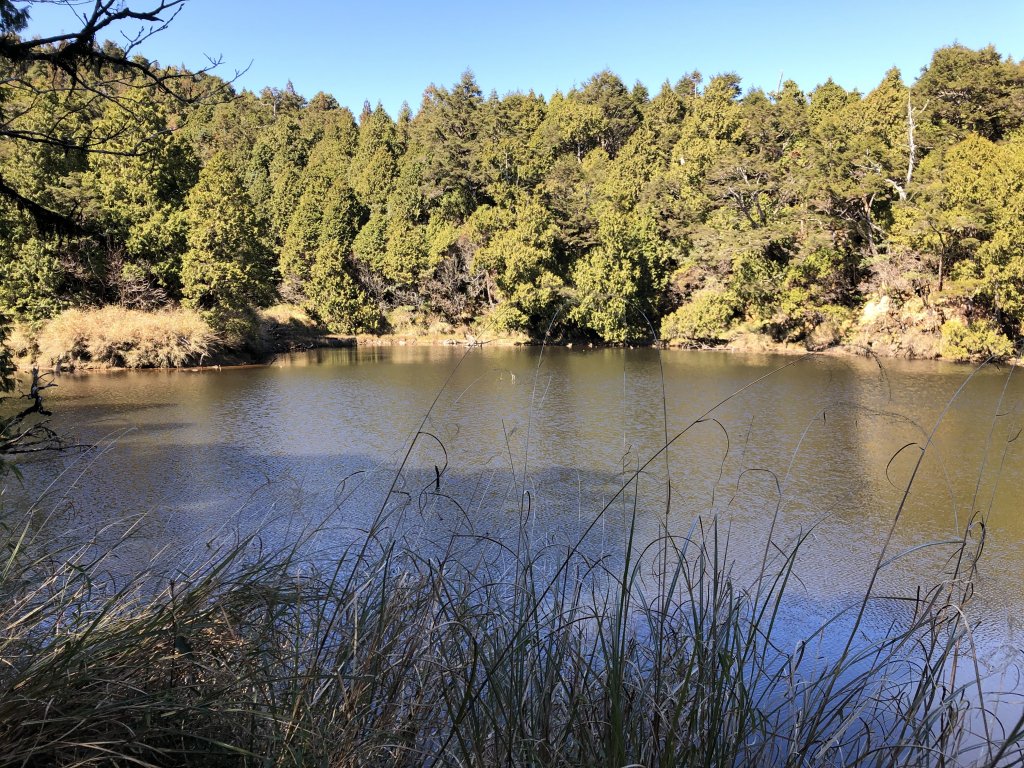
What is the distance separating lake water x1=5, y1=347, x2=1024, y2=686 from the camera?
12.5 feet

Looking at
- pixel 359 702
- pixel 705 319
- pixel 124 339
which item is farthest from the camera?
pixel 705 319

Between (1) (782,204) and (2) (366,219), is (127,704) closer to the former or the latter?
(1) (782,204)

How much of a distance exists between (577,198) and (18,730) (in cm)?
2219

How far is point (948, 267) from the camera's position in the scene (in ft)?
51.2

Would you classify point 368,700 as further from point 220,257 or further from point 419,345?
point 419,345

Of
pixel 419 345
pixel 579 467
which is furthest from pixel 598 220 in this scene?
pixel 579 467

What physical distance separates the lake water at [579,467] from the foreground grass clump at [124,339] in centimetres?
96

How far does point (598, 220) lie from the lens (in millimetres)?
21859

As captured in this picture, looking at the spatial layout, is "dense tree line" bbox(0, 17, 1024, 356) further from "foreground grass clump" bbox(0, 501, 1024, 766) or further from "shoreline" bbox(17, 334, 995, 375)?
"foreground grass clump" bbox(0, 501, 1024, 766)

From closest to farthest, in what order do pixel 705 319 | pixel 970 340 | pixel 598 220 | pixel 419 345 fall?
pixel 970 340
pixel 705 319
pixel 419 345
pixel 598 220

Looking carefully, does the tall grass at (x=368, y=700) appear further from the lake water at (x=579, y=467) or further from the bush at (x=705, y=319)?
the bush at (x=705, y=319)

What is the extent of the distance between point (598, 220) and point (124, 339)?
42.1 feet

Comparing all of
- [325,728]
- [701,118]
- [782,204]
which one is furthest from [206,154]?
[325,728]

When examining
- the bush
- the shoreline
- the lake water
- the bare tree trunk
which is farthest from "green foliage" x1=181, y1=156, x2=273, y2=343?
the bare tree trunk
